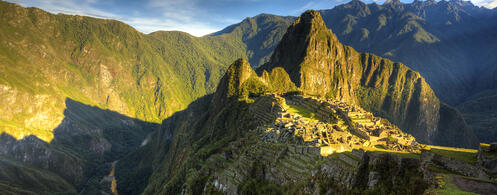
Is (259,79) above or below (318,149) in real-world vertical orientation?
above

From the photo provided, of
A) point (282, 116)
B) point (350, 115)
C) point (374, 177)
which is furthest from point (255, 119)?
point (374, 177)

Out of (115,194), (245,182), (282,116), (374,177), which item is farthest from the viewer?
(115,194)

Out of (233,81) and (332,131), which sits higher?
(233,81)

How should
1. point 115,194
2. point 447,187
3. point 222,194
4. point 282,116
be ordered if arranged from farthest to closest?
point 115,194
point 282,116
point 222,194
point 447,187

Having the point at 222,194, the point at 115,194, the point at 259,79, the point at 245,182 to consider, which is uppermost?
the point at 259,79

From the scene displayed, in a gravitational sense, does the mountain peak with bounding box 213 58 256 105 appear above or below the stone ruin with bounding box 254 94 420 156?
above

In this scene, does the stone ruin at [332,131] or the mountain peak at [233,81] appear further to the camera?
the mountain peak at [233,81]

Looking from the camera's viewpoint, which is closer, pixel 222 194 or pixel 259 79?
pixel 222 194

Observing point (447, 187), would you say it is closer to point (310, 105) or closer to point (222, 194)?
point (222, 194)

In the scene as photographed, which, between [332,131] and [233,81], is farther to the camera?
[233,81]

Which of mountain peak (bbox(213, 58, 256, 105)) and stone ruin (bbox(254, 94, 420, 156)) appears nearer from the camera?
stone ruin (bbox(254, 94, 420, 156))

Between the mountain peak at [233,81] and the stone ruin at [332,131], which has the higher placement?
the mountain peak at [233,81]
